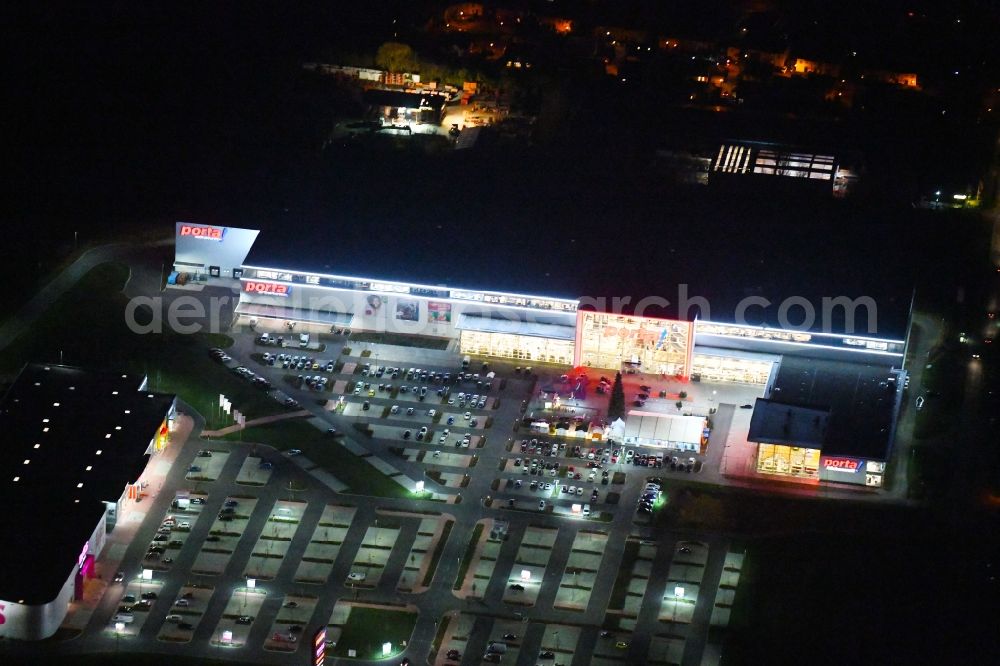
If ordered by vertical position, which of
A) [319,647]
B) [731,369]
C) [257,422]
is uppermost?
[731,369]

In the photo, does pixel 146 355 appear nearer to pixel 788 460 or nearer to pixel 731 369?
pixel 731 369

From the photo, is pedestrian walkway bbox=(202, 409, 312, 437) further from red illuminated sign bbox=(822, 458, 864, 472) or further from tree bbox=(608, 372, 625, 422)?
red illuminated sign bbox=(822, 458, 864, 472)

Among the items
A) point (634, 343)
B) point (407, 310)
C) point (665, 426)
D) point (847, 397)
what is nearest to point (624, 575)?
point (665, 426)

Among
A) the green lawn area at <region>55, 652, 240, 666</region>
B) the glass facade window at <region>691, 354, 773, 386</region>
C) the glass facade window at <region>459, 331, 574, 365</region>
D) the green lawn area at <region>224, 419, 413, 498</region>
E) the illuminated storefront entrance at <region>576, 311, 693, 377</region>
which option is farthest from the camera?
the glass facade window at <region>459, 331, 574, 365</region>

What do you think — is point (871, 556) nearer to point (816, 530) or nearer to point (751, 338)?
point (816, 530)

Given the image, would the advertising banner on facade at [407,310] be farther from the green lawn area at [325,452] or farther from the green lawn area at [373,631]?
the green lawn area at [373,631]

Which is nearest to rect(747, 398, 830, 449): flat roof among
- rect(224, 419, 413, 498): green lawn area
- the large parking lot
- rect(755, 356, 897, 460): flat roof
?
rect(755, 356, 897, 460): flat roof
